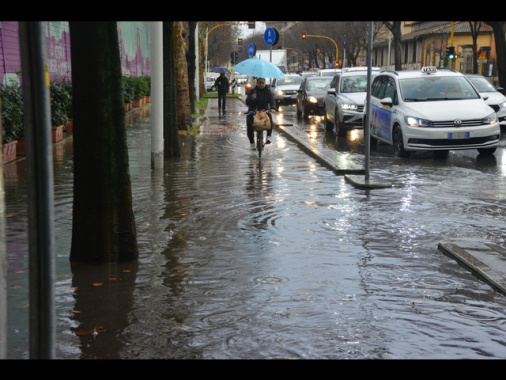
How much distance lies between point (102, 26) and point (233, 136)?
→ 14848mm

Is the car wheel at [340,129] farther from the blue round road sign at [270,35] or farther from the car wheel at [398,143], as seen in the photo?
the blue round road sign at [270,35]

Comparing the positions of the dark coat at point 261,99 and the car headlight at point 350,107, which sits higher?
the dark coat at point 261,99

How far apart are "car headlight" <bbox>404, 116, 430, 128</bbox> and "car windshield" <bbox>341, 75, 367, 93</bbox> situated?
7214mm

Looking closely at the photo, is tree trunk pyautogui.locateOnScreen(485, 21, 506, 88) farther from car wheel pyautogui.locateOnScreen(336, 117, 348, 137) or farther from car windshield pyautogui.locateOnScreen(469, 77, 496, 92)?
car wheel pyautogui.locateOnScreen(336, 117, 348, 137)

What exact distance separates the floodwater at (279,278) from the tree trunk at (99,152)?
A: 0.23 meters

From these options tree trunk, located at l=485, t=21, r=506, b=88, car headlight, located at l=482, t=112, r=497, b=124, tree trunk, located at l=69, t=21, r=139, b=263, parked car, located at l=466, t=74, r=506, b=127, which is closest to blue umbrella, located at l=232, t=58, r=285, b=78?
car headlight, located at l=482, t=112, r=497, b=124

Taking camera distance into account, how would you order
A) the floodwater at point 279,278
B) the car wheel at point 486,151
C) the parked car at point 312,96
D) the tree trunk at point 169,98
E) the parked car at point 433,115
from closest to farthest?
the floodwater at point 279,278 < the tree trunk at point 169,98 < the parked car at point 433,115 < the car wheel at point 486,151 < the parked car at point 312,96

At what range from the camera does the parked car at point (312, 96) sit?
30.8m

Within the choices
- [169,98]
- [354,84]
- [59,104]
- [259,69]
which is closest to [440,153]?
[259,69]

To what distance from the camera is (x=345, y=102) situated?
869 inches

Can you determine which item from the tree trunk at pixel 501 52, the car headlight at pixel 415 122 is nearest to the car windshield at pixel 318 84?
the tree trunk at pixel 501 52

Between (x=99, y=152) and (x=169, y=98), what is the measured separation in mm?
8671

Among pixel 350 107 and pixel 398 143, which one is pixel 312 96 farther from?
pixel 398 143
